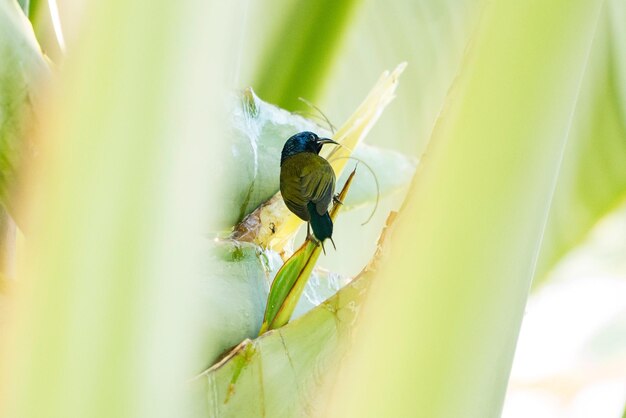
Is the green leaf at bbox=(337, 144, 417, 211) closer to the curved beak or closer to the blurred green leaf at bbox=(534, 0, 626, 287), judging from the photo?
the curved beak

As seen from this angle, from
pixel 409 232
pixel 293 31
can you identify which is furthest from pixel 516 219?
pixel 293 31

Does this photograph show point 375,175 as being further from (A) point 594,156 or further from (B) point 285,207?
(A) point 594,156

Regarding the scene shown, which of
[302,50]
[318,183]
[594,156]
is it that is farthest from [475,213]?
[594,156]

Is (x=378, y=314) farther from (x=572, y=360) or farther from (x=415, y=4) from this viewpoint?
(x=572, y=360)

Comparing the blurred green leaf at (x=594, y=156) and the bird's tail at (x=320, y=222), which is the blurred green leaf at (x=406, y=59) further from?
the bird's tail at (x=320, y=222)

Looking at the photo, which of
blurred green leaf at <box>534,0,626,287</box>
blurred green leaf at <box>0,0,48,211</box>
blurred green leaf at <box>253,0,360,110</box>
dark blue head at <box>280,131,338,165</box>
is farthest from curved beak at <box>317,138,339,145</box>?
blurred green leaf at <box>534,0,626,287</box>

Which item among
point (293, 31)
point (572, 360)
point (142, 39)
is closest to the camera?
point (142, 39)

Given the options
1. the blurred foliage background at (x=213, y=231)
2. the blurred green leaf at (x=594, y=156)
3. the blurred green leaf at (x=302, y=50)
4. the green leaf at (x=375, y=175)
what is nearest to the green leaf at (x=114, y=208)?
the blurred foliage background at (x=213, y=231)
